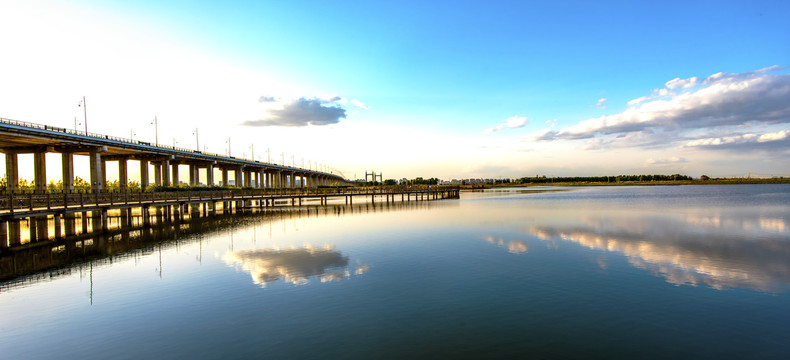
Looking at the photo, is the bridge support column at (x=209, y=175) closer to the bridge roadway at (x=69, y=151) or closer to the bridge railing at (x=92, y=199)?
the bridge roadway at (x=69, y=151)

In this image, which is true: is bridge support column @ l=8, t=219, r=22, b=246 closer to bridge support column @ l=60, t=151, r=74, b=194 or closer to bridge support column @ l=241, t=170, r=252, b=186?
bridge support column @ l=60, t=151, r=74, b=194

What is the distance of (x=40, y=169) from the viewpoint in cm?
6112

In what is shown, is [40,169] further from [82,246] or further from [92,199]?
[82,246]

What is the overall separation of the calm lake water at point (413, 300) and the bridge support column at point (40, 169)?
47414mm

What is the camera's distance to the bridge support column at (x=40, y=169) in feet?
199

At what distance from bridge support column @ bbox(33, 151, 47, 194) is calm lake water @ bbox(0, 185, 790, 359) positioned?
47.4 m

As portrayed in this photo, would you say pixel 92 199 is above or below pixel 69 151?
below

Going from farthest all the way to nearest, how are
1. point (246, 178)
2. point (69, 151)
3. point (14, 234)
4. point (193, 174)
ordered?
point (246, 178), point (193, 174), point (69, 151), point (14, 234)

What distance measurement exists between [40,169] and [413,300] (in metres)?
74.5

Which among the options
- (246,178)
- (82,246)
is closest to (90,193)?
(82,246)

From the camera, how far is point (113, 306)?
14.7 meters

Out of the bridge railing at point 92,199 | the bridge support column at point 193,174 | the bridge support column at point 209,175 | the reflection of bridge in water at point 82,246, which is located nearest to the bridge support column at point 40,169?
the reflection of bridge in water at point 82,246

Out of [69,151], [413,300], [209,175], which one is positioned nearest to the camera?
[413,300]

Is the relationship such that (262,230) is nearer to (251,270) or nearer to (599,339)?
(251,270)
